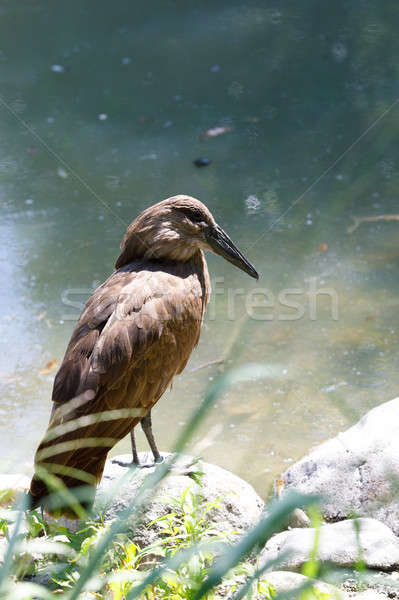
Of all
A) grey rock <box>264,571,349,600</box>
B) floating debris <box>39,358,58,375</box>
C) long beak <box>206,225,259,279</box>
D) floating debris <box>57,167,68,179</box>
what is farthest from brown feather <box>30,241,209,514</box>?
floating debris <box>57,167,68,179</box>

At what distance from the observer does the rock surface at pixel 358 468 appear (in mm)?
2855

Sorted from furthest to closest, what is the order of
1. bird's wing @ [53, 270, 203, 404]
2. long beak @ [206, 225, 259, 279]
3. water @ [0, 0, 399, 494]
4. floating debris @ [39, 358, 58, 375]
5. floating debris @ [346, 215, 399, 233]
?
floating debris @ [346, 215, 399, 233], floating debris @ [39, 358, 58, 375], water @ [0, 0, 399, 494], long beak @ [206, 225, 259, 279], bird's wing @ [53, 270, 203, 404]

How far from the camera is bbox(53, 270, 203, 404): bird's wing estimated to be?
269 centimetres

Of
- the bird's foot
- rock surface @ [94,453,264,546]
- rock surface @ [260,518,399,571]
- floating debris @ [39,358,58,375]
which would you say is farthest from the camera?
floating debris @ [39,358,58,375]

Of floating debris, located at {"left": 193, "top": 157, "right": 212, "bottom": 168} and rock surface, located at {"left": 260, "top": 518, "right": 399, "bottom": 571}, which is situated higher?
rock surface, located at {"left": 260, "top": 518, "right": 399, "bottom": 571}

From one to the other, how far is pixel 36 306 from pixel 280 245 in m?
1.82

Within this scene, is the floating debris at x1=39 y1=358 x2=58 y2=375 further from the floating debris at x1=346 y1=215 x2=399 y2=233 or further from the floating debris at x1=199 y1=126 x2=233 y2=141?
the floating debris at x1=199 y1=126 x2=233 y2=141

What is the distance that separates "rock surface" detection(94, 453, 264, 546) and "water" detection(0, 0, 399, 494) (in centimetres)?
46

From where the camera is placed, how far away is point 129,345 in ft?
9.02

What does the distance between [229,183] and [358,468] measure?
11.5 ft

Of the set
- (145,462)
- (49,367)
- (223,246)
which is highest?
(223,246)

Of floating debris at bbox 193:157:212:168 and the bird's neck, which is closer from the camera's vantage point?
the bird's neck

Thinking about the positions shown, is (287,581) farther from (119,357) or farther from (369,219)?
(369,219)

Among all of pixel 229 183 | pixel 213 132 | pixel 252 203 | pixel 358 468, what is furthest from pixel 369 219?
pixel 358 468
